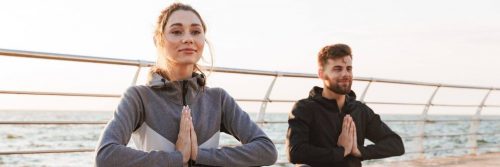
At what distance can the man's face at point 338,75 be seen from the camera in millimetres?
2813

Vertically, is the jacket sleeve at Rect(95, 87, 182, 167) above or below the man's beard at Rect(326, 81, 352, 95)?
below

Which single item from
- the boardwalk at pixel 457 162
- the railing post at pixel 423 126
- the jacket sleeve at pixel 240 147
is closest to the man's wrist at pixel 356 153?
the jacket sleeve at pixel 240 147

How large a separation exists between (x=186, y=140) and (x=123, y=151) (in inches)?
7.1

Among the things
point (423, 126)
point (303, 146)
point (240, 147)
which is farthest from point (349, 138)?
point (423, 126)

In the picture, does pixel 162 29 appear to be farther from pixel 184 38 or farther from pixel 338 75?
pixel 338 75

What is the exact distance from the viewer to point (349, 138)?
8.59ft

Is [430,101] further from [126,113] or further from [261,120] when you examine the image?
[126,113]

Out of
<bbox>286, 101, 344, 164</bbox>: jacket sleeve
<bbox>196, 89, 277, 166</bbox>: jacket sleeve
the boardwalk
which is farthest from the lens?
the boardwalk

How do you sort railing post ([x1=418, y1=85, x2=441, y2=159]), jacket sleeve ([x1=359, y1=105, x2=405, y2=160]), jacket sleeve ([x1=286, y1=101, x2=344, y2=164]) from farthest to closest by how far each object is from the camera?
railing post ([x1=418, y1=85, x2=441, y2=159])
jacket sleeve ([x1=359, y1=105, x2=405, y2=160])
jacket sleeve ([x1=286, y1=101, x2=344, y2=164])

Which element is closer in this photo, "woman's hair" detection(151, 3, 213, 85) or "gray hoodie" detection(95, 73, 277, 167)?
"gray hoodie" detection(95, 73, 277, 167)

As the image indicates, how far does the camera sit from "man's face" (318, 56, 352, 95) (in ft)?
9.23

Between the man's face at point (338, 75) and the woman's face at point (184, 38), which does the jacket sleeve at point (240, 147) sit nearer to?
the woman's face at point (184, 38)

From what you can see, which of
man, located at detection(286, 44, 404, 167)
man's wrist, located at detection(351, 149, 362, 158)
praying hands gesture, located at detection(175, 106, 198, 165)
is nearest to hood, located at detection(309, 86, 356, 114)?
man, located at detection(286, 44, 404, 167)

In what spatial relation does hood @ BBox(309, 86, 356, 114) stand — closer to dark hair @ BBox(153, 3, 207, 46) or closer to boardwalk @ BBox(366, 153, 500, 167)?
dark hair @ BBox(153, 3, 207, 46)
